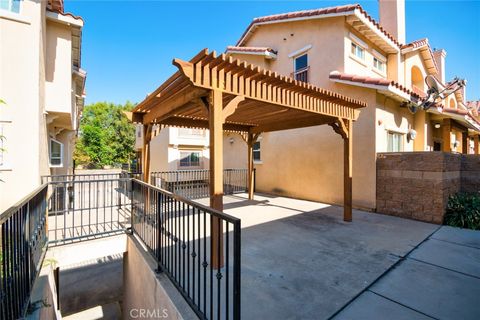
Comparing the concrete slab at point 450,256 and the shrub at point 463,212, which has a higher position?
the shrub at point 463,212

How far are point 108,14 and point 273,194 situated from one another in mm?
12048

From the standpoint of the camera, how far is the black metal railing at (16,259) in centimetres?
199

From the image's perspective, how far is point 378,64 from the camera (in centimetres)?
984

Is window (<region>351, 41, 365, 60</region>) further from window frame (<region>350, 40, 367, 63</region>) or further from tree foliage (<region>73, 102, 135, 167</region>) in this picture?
tree foliage (<region>73, 102, 135, 167</region>)

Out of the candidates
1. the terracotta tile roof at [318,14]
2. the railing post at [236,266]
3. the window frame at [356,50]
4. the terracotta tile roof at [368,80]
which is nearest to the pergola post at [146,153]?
the railing post at [236,266]

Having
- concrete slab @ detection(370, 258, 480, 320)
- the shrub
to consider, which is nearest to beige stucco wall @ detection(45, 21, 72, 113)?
concrete slab @ detection(370, 258, 480, 320)

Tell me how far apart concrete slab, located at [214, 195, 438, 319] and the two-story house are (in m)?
1.98

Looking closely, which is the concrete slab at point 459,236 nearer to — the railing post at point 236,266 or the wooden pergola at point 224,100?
the wooden pergola at point 224,100

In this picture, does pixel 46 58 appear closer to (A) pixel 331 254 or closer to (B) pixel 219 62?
(B) pixel 219 62

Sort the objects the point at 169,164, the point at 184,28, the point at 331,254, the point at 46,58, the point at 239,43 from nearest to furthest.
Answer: the point at 331,254
the point at 46,58
the point at 184,28
the point at 239,43
the point at 169,164

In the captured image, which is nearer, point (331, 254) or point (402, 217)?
point (331, 254)

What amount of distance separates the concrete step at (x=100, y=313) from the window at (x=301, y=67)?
34.7 ft

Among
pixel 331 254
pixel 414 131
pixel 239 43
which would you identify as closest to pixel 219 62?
pixel 331 254

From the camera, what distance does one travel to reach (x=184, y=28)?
11195 mm
